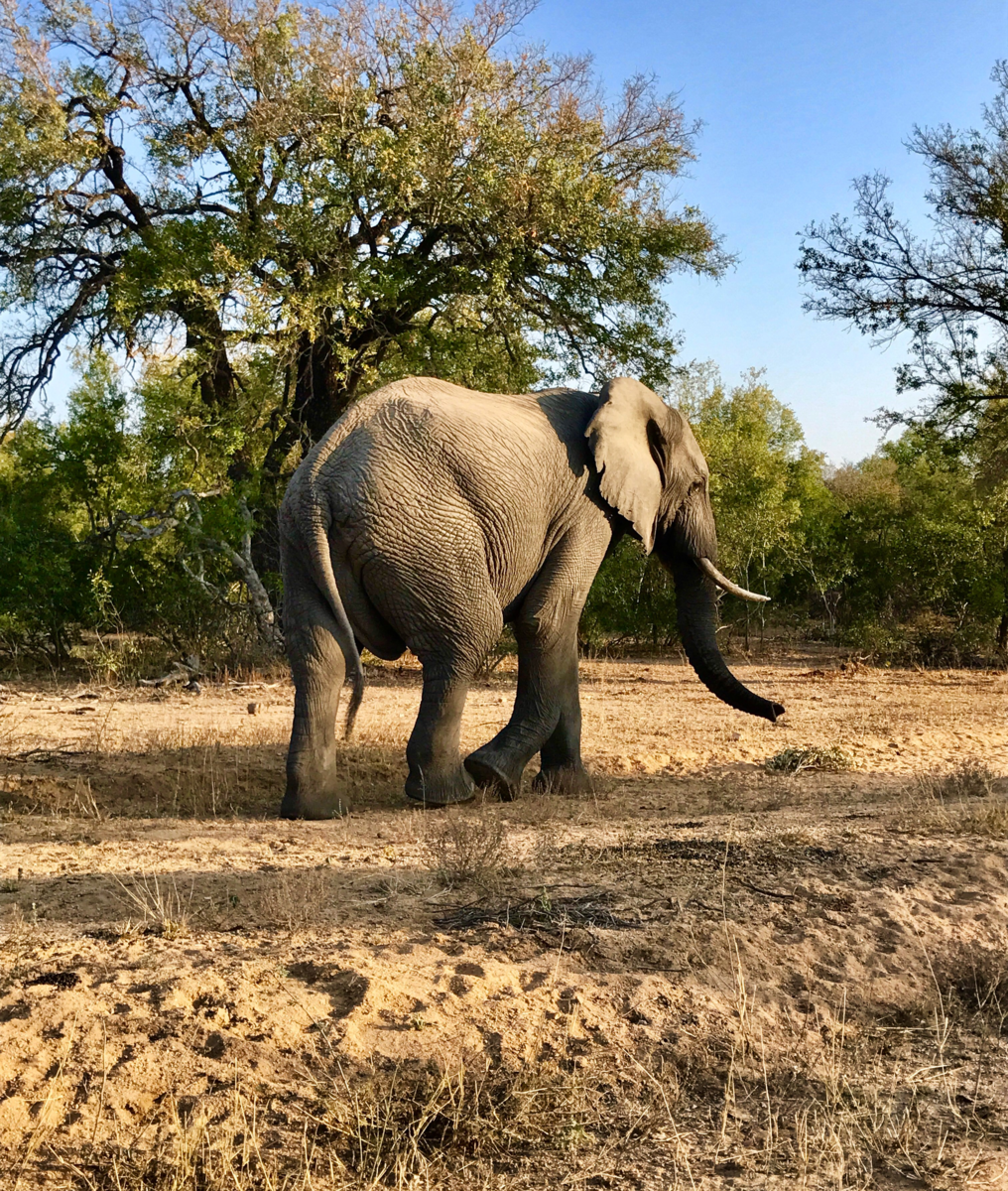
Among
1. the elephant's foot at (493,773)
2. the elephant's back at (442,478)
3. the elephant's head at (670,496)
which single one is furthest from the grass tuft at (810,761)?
the elephant's back at (442,478)

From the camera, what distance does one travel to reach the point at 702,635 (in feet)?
33.2

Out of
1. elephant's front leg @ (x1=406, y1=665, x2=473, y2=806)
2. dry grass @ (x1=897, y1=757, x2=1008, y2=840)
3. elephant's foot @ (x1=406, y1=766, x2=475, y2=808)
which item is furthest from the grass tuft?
elephant's front leg @ (x1=406, y1=665, x2=473, y2=806)

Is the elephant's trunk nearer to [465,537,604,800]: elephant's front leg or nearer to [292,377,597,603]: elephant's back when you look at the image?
[465,537,604,800]: elephant's front leg

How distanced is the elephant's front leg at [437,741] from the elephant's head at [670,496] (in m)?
1.87

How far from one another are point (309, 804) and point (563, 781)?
2095 mm

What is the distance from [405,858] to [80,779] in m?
3.34

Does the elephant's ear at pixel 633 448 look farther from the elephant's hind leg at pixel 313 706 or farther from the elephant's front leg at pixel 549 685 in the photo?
the elephant's hind leg at pixel 313 706

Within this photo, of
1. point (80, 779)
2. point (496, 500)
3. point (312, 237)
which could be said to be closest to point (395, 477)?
point (496, 500)

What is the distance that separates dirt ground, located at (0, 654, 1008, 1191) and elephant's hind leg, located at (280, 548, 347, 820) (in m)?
0.23

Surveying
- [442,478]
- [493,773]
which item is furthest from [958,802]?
[442,478]

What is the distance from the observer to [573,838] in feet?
21.6

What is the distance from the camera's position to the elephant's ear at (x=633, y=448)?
8516 mm

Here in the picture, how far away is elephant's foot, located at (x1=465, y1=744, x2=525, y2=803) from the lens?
8.15 meters

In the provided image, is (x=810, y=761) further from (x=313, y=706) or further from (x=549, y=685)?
(x=313, y=706)
